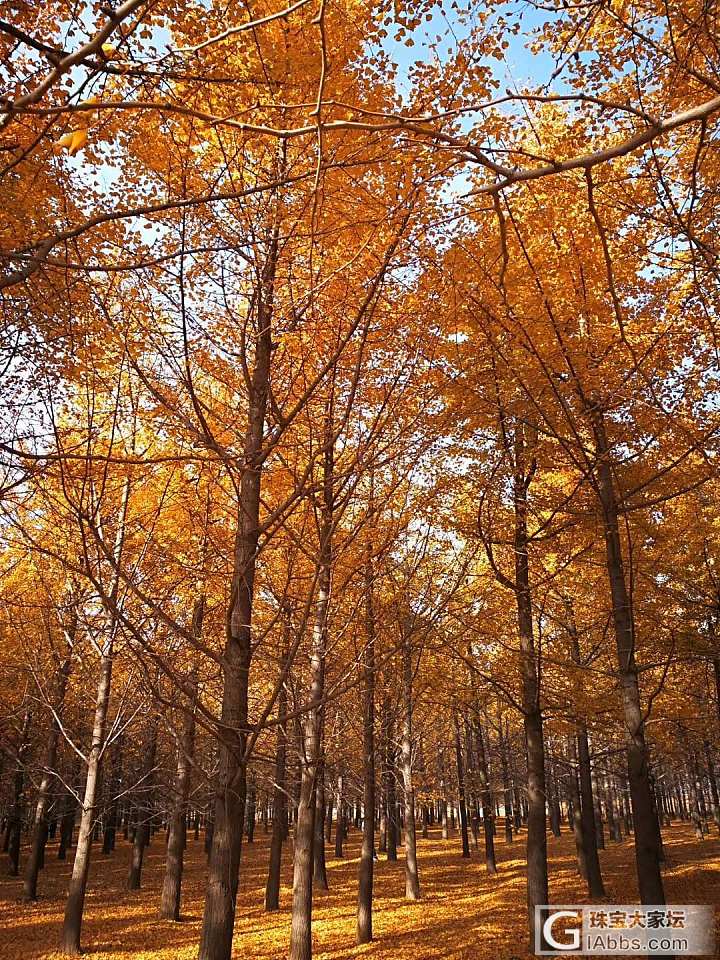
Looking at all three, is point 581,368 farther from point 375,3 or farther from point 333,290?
point 375,3

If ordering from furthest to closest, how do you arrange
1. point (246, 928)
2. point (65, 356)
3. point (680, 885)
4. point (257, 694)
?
point (257, 694)
point (680, 885)
point (246, 928)
point (65, 356)

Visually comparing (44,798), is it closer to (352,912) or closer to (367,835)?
(352,912)

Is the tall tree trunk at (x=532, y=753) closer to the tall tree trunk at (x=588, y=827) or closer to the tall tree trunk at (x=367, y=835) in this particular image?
the tall tree trunk at (x=367, y=835)

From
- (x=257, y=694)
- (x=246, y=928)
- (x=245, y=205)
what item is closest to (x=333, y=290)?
(x=245, y=205)

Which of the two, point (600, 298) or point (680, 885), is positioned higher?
point (600, 298)

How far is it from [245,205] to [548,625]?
→ 13029mm

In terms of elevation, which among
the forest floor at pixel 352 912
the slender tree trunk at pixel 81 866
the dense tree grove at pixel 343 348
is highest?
the dense tree grove at pixel 343 348

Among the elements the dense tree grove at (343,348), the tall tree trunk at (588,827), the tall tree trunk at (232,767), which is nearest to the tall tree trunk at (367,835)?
the dense tree grove at (343,348)

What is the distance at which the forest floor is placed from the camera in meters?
9.59

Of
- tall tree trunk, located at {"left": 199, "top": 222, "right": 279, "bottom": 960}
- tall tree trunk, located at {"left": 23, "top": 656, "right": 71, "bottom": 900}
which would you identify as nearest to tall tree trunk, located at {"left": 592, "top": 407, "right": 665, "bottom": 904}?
tall tree trunk, located at {"left": 199, "top": 222, "right": 279, "bottom": 960}

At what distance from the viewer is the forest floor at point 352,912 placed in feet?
31.4

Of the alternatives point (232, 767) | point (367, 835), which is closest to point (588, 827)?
point (367, 835)

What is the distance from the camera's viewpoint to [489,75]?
3.52 meters

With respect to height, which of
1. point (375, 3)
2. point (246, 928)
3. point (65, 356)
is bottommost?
point (246, 928)
